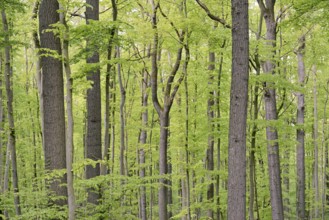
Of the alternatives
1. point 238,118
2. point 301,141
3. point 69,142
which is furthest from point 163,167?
point 238,118

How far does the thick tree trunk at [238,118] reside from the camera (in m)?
6.05

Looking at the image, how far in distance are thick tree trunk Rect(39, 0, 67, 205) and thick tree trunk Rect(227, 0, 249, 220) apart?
3.41 metres

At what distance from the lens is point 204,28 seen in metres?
11.2

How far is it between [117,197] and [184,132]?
3.94m

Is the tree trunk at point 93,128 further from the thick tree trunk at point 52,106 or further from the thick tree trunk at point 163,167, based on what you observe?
the thick tree trunk at point 163,167

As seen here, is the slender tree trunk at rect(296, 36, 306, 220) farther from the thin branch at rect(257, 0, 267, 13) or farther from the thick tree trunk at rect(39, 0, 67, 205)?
the thick tree trunk at rect(39, 0, 67, 205)

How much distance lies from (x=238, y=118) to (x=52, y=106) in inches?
146

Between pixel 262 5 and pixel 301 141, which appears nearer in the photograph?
pixel 262 5

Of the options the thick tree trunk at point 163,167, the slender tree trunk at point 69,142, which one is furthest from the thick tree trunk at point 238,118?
the thick tree trunk at point 163,167

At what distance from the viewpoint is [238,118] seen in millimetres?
6094

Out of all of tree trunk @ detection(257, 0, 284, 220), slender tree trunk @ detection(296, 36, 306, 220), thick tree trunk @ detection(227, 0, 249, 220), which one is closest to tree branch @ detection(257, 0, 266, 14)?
tree trunk @ detection(257, 0, 284, 220)

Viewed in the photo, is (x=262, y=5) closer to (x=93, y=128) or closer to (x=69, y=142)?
(x=93, y=128)

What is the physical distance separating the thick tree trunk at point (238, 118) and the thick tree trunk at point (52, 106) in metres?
3.41

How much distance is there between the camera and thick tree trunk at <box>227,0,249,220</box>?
605 cm
